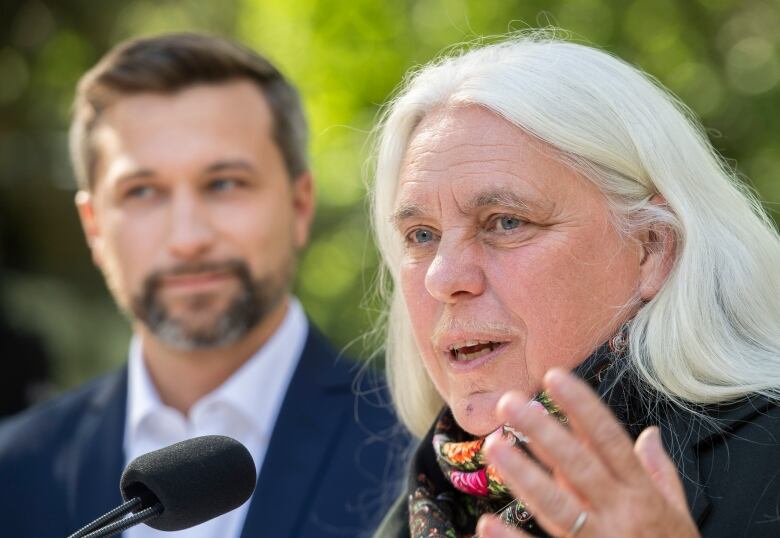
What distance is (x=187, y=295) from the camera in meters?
3.98

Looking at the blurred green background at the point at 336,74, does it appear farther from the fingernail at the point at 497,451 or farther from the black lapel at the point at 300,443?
the fingernail at the point at 497,451

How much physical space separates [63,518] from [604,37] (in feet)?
14.2

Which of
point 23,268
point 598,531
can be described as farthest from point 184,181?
point 23,268

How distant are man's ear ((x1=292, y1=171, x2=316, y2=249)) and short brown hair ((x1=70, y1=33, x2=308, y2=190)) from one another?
1.7 inches

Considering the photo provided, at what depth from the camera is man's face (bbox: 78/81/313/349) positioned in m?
3.96

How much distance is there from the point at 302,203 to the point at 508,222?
6.32 feet

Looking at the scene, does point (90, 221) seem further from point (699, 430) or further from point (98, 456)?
point (699, 430)

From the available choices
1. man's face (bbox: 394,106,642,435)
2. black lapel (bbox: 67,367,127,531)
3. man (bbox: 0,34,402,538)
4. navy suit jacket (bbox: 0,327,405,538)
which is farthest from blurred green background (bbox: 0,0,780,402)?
man's face (bbox: 394,106,642,435)

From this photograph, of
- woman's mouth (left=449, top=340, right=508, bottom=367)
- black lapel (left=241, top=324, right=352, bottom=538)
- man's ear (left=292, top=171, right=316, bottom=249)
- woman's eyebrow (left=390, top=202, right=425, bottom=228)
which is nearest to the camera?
woman's mouth (left=449, top=340, right=508, bottom=367)

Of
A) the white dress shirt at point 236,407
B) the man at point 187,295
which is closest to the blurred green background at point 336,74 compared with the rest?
the man at point 187,295

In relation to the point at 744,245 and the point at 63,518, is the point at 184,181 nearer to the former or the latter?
the point at 63,518

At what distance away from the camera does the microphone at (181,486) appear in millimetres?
2125

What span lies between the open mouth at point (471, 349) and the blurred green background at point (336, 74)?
2.49 metres

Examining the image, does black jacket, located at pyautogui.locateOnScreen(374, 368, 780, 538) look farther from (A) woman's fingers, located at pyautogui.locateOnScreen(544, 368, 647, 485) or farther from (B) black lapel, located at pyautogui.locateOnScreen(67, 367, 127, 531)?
(B) black lapel, located at pyautogui.locateOnScreen(67, 367, 127, 531)
